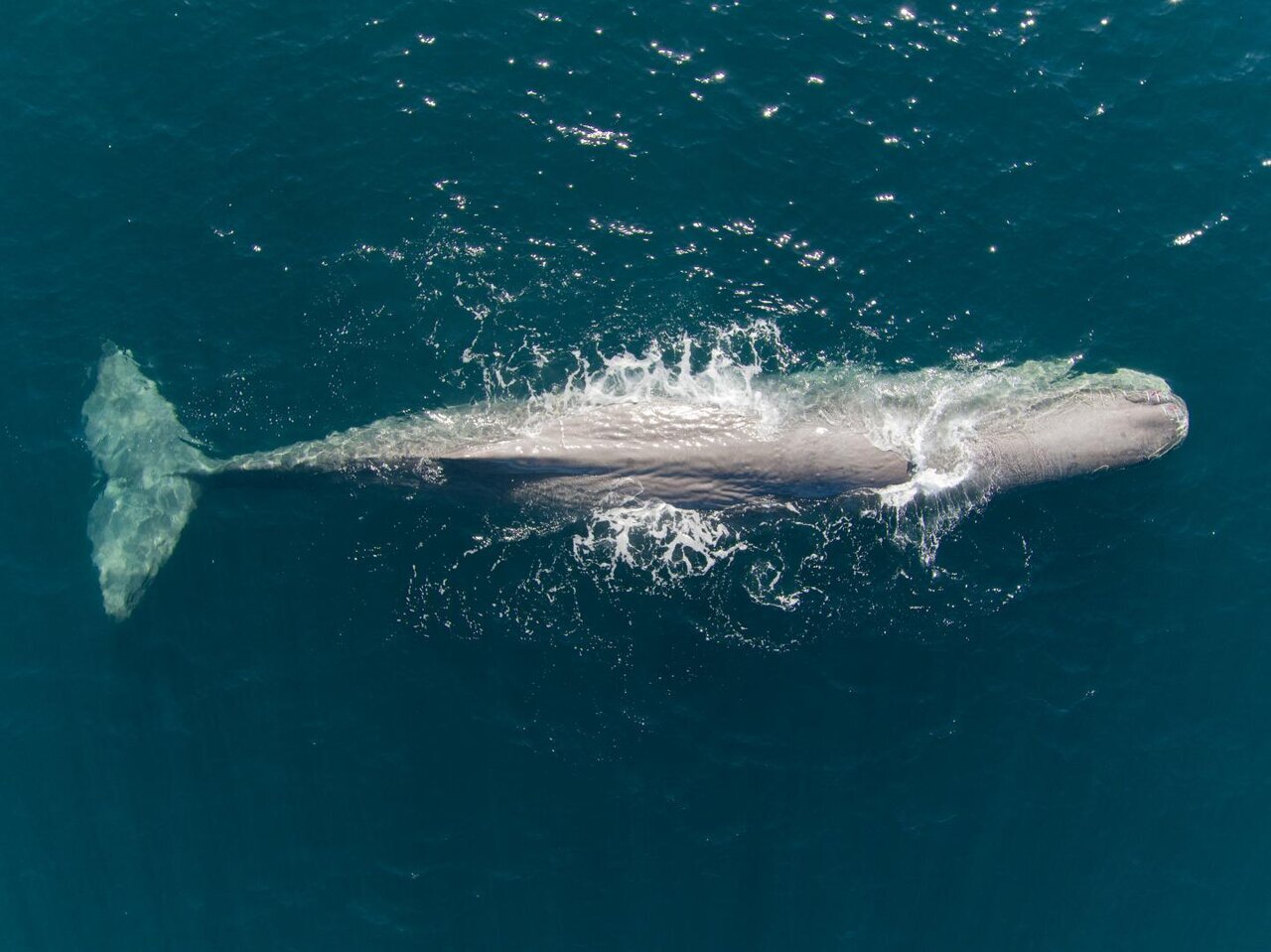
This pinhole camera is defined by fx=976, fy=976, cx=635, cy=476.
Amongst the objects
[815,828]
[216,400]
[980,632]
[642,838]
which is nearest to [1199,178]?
→ [980,632]

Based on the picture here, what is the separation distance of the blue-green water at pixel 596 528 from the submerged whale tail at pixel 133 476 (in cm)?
82

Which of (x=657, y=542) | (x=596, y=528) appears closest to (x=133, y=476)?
(x=596, y=528)

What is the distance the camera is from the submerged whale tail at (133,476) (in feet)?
125

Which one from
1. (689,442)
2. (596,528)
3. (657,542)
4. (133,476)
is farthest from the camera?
(133,476)

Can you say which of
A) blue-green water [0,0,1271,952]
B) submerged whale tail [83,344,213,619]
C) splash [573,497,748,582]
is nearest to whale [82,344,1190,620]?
submerged whale tail [83,344,213,619]

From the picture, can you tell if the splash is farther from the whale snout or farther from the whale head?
the whale snout

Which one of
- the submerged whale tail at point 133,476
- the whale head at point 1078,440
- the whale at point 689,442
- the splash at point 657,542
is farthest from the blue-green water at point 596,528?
the whale head at point 1078,440

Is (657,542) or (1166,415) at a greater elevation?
(1166,415)

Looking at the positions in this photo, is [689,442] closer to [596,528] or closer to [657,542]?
[657,542]

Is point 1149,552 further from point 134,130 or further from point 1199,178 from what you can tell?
point 134,130

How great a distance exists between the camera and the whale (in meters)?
37.3

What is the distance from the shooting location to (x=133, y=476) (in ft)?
129

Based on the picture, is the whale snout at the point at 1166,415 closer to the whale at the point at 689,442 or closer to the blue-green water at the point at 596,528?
the whale at the point at 689,442

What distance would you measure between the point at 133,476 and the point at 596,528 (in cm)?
1881
